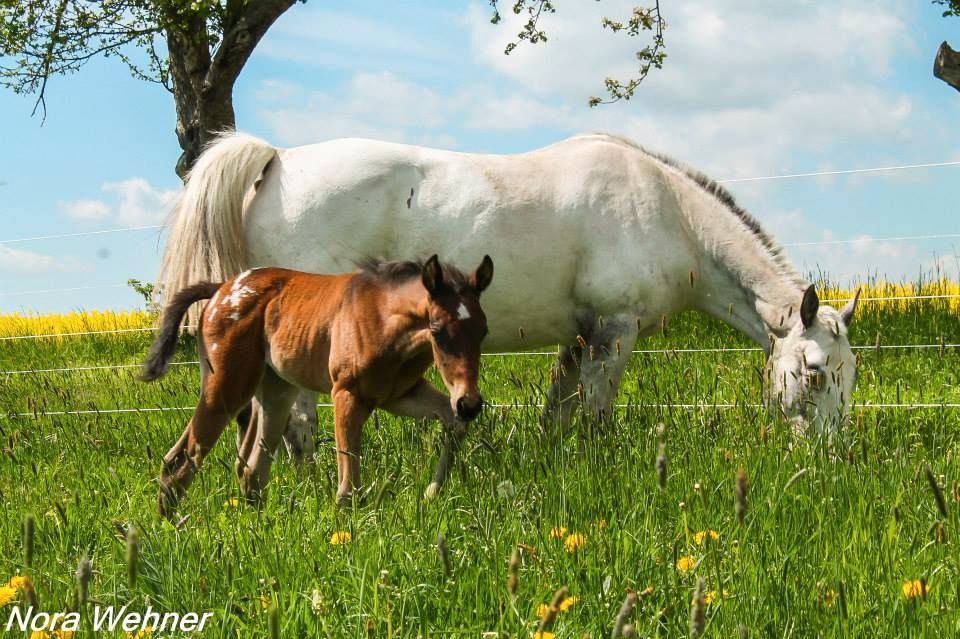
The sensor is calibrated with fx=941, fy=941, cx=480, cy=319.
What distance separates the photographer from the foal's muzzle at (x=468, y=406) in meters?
3.98

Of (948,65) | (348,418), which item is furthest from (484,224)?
(948,65)

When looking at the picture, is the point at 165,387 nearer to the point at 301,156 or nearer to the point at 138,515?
the point at 301,156

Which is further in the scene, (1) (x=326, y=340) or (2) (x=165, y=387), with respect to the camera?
(2) (x=165, y=387)

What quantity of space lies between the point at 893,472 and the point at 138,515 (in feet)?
10.9

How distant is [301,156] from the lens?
657cm

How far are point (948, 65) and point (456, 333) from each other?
1063cm

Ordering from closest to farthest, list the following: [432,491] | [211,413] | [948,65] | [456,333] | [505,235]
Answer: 1. [432,491]
2. [456,333]
3. [211,413]
4. [505,235]
5. [948,65]

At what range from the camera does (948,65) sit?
1212 cm

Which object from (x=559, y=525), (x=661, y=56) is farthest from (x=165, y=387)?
(x=661, y=56)

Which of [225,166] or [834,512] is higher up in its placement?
[225,166]

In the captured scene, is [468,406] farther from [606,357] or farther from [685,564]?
[606,357]

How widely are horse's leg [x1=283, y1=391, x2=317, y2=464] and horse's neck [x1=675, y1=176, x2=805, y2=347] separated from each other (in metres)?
2.88

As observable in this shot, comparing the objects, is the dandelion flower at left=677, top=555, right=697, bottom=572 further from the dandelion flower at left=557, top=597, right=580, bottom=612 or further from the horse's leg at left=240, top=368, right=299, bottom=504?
the horse's leg at left=240, top=368, right=299, bottom=504

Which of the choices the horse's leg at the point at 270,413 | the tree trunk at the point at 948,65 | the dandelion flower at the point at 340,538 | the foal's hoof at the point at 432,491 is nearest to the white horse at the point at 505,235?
the horse's leg at the point at 270,413
